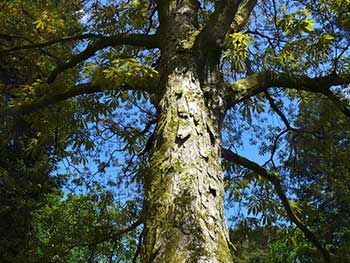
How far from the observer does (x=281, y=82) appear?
135 inches

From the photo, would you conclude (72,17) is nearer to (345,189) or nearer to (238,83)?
(238,83)

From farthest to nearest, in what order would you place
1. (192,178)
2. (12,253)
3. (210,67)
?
(12,253)
(210,67)
(192,178)

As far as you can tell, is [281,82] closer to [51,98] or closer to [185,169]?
[185,169]

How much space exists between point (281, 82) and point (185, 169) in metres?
1.47

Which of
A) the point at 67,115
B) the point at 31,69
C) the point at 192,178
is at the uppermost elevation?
the point at 31,69

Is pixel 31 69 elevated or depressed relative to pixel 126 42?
elevated

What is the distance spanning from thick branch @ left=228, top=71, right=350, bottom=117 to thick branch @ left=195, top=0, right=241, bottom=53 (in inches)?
15.3

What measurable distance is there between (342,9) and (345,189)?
9.70ft

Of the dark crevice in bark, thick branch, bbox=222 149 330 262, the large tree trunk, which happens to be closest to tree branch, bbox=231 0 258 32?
the large tree trunk

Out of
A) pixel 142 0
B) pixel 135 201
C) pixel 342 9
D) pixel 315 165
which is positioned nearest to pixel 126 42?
pixel 142 0

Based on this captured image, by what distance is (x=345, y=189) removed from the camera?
5.84m

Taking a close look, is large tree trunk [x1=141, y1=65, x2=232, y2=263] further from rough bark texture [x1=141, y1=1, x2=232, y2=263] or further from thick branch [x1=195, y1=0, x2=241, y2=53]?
thick branch [x1=195, y1=0, x2=241, y2=53]

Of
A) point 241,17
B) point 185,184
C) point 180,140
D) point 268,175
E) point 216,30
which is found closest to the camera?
point 185,184

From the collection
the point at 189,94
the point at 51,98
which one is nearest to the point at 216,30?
the point at 189,94
